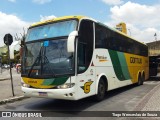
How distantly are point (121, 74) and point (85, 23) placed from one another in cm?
569

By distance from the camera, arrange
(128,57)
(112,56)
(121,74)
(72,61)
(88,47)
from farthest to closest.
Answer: (128,57), (121,74), (112,56), (88,47), (72,61)

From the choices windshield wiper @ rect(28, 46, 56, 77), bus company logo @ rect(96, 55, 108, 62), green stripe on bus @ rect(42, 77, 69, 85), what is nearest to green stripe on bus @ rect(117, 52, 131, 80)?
bus company logo @ rect(96, 55, 108, 62)

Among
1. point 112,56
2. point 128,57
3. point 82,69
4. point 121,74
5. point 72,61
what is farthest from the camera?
point 128,57

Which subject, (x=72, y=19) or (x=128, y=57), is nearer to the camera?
(x=72, y=19)

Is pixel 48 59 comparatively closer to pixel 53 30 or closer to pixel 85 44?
pixel 53 30

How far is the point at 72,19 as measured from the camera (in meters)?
10.0

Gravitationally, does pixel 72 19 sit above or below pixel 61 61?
above

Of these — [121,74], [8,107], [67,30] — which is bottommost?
[8,107]

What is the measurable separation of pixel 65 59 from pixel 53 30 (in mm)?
1389

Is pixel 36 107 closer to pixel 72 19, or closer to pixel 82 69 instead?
pixel 82 69

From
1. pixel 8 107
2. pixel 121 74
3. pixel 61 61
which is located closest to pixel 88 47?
pixel 61 61

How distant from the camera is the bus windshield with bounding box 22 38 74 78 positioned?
934cm

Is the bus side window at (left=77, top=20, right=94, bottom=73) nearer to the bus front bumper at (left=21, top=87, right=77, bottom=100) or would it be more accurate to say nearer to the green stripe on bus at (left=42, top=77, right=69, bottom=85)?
the green stripe on bus at (left=42, top=77, right=69, bottom=85)

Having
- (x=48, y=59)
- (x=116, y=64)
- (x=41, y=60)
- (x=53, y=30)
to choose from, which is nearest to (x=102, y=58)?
(x=116, y=64)
